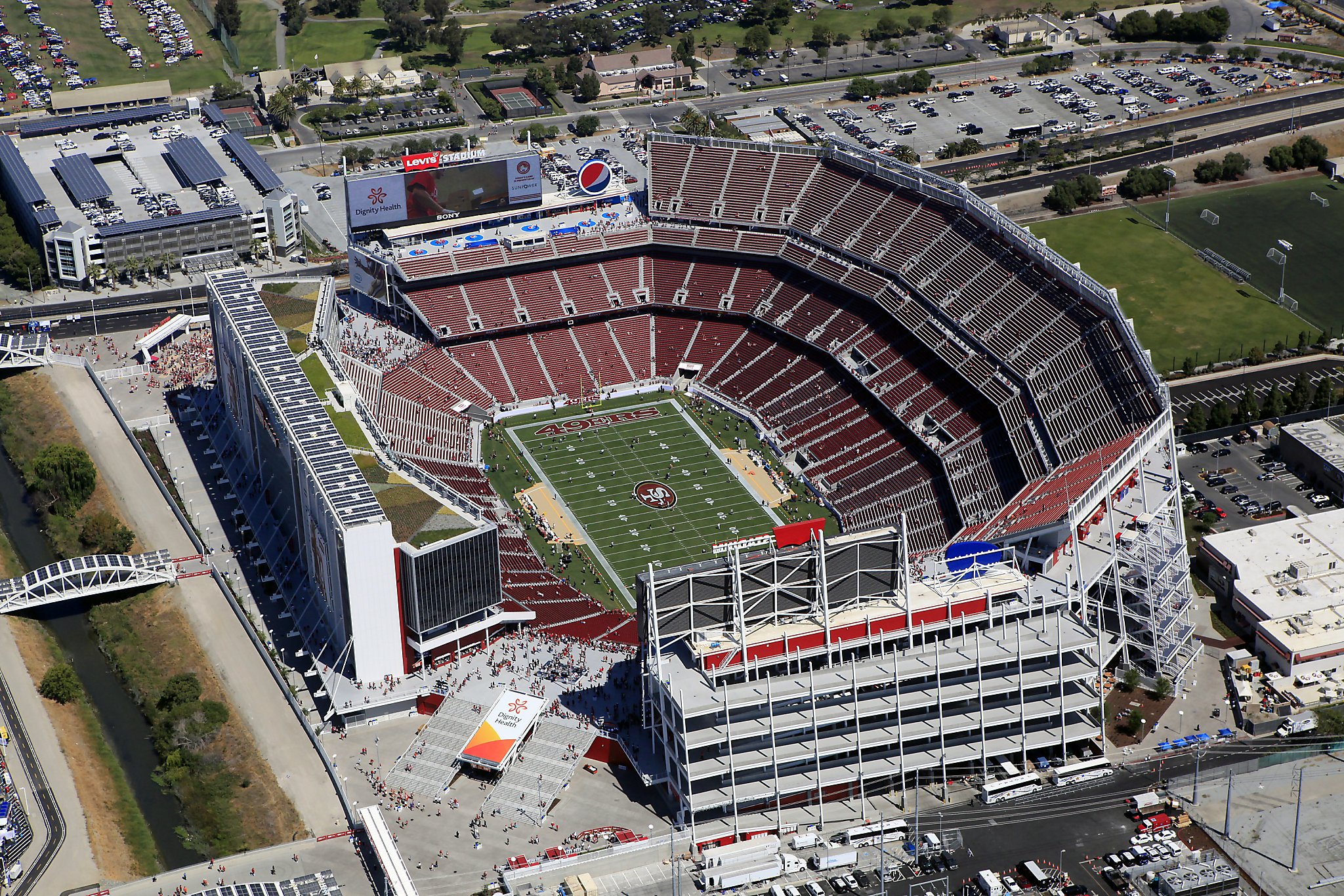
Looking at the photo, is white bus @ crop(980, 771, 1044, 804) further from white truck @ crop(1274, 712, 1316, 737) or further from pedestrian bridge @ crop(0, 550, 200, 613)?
pedestrian bridge @ crop(0, 550, 200, 613)

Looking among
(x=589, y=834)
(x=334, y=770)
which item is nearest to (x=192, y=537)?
(x=334, y=770)

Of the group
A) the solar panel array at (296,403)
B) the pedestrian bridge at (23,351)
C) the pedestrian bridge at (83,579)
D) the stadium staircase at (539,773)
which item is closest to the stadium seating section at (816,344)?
the solar panel array at (296,403)

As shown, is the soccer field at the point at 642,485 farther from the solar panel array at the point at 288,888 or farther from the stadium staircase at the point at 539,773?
the solar panel array at the point at 288,888

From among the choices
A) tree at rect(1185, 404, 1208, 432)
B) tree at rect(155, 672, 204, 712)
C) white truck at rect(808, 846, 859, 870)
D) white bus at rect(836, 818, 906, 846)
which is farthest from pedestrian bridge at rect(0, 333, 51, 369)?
tree at rect(1185, 404, 1208, 432)

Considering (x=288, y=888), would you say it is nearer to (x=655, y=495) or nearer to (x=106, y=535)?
(x=106, y=535)

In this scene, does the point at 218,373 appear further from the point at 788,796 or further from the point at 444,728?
the point at 788,796

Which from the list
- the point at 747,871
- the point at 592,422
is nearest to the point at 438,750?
the point at 747,871
